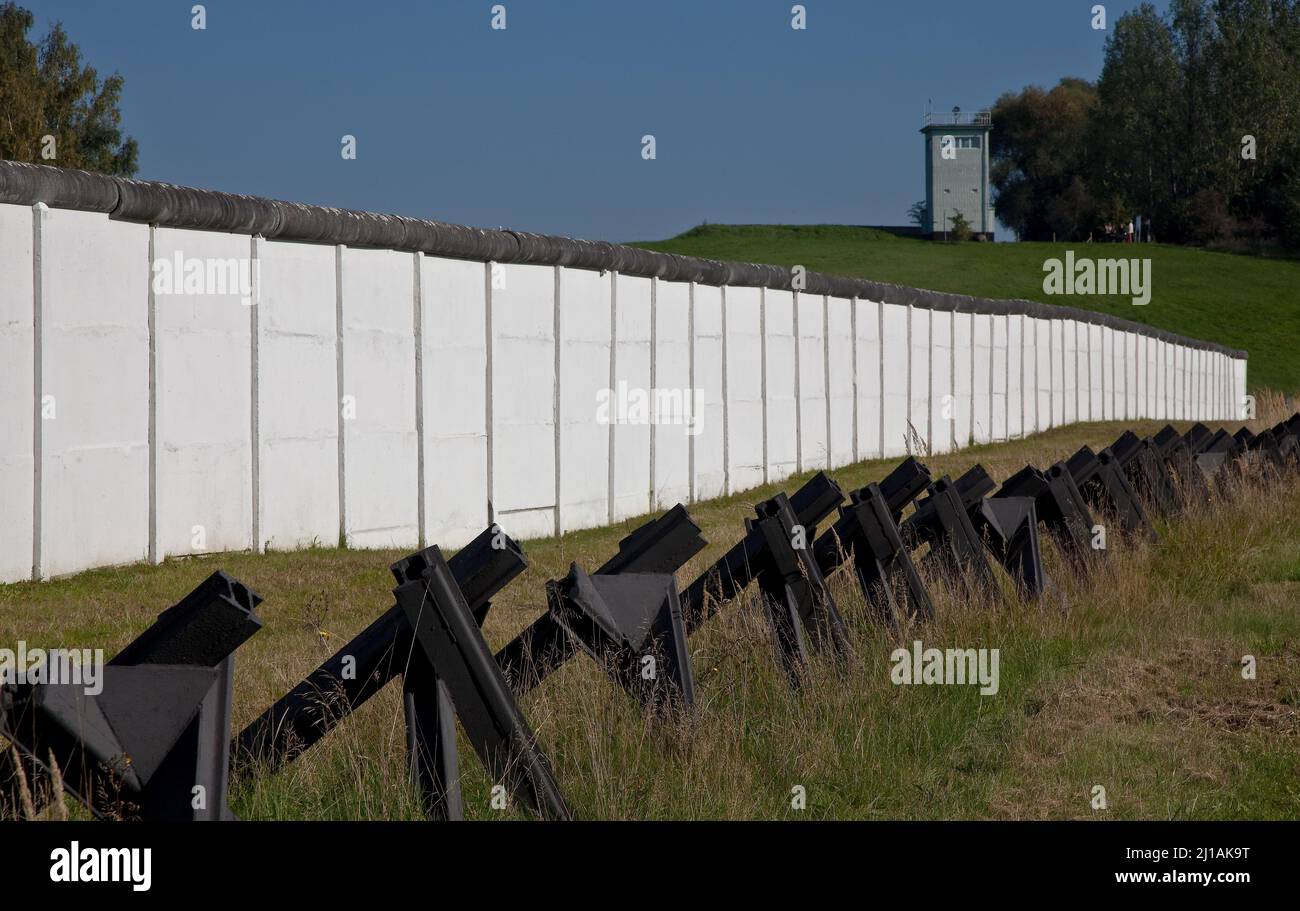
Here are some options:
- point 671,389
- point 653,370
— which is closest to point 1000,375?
point 671,389

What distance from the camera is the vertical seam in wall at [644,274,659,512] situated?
1961cm

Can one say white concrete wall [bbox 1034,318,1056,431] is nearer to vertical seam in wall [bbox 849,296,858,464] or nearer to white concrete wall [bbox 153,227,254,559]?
vertical seam in wall [bbox 849,296,858,464]

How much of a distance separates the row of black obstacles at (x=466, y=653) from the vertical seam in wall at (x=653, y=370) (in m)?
10.6

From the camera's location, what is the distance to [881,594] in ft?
26.9

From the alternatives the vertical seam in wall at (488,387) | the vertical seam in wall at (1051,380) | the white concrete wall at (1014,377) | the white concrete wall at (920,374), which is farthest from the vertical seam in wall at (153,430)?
the vertical seam in wall at (1051,380)

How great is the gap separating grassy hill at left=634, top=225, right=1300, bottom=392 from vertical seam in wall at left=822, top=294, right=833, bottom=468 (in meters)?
42.3

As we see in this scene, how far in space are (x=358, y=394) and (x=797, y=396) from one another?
35.8ft

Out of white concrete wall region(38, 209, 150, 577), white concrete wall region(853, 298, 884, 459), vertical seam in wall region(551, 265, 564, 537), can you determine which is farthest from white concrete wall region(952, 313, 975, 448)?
white concrete wall region(38, 209, 150, 577)

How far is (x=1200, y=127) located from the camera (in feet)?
320

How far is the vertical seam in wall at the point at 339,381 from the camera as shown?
46.8ft

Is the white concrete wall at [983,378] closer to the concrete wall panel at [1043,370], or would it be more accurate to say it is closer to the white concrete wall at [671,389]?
the concrete wall panel at [1043,370]

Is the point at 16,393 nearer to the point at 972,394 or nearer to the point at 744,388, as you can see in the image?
the point at 744,388
